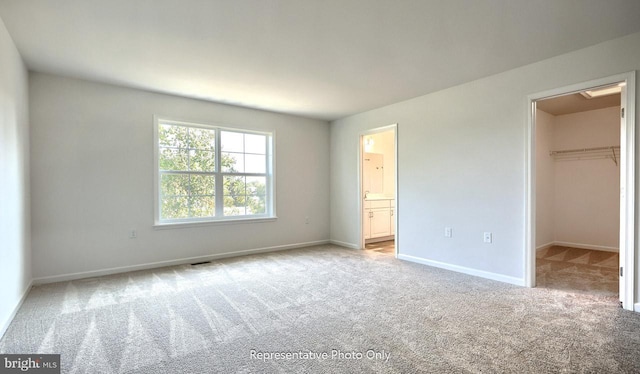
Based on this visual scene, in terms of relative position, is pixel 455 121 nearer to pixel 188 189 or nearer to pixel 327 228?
pixel 327 228

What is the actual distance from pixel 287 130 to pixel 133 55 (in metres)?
2.87

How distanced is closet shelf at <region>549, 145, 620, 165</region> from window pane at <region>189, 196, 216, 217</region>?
6241 mm

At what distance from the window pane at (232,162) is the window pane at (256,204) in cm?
53

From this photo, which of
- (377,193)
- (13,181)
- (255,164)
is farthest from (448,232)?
(13,181)

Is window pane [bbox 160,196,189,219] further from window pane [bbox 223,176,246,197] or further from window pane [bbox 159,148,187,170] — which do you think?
window pane [bbox 223,176,246,197]

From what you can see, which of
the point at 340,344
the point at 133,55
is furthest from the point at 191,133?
the point at 340,344

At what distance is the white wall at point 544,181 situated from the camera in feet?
17.5

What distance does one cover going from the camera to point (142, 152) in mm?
4176

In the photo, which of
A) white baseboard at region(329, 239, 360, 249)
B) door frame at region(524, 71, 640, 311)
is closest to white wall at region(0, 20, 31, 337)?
white baseboard at region(329, 239, 360, 249)

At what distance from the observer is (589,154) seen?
17.9ft

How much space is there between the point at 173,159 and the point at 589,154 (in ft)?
23.3

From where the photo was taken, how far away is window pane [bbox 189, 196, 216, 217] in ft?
15.2

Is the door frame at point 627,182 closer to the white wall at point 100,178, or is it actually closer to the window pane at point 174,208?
the white wall at point 100,178

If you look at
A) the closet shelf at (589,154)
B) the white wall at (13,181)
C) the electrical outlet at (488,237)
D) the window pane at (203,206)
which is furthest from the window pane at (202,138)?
the closet shelf at (589,154)
